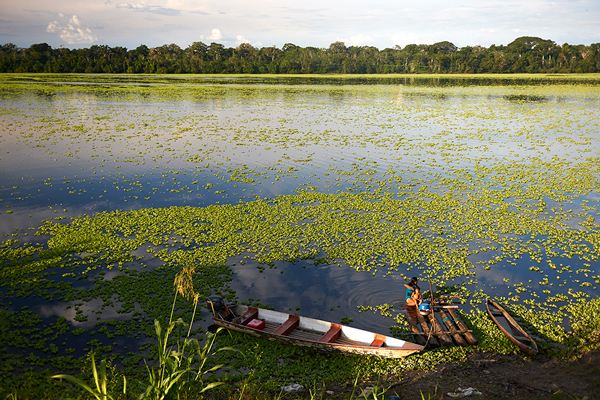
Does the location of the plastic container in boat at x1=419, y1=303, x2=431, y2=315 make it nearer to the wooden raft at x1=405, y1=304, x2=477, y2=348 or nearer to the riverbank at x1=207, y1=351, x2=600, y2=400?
the wooden raft at x1=405, y1=304, x2=477, y2=348

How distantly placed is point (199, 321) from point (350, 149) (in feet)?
71.1

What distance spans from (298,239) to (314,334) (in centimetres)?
572

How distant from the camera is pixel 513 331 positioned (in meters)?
10.3

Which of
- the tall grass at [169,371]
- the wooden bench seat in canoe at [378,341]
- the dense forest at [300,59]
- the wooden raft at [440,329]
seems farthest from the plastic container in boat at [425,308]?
the dense forest at [300,59]

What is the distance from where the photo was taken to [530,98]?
203ft

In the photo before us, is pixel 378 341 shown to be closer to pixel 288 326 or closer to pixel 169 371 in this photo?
pixel 288 326

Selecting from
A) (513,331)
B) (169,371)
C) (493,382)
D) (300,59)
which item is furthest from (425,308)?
(300,59)

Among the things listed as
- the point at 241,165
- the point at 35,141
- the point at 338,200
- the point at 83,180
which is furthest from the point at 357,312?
the point at 35,141

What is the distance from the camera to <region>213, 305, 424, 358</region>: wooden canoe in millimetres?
9555

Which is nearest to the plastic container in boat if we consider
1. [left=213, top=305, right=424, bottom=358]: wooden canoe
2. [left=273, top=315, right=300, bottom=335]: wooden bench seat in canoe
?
[left=213, top=305, right=424, bottom=358]: wooden canoe

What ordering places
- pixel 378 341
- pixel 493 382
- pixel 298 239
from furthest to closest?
pixel 298 239 < pixel 378 341 < pixel 493 382

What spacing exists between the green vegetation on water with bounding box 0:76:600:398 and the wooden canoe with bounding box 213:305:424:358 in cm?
32

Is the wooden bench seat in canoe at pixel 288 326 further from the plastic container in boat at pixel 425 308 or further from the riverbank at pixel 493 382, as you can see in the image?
the plastic container in boat at pixel 425 308

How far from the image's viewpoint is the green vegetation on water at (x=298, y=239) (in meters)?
9.88
